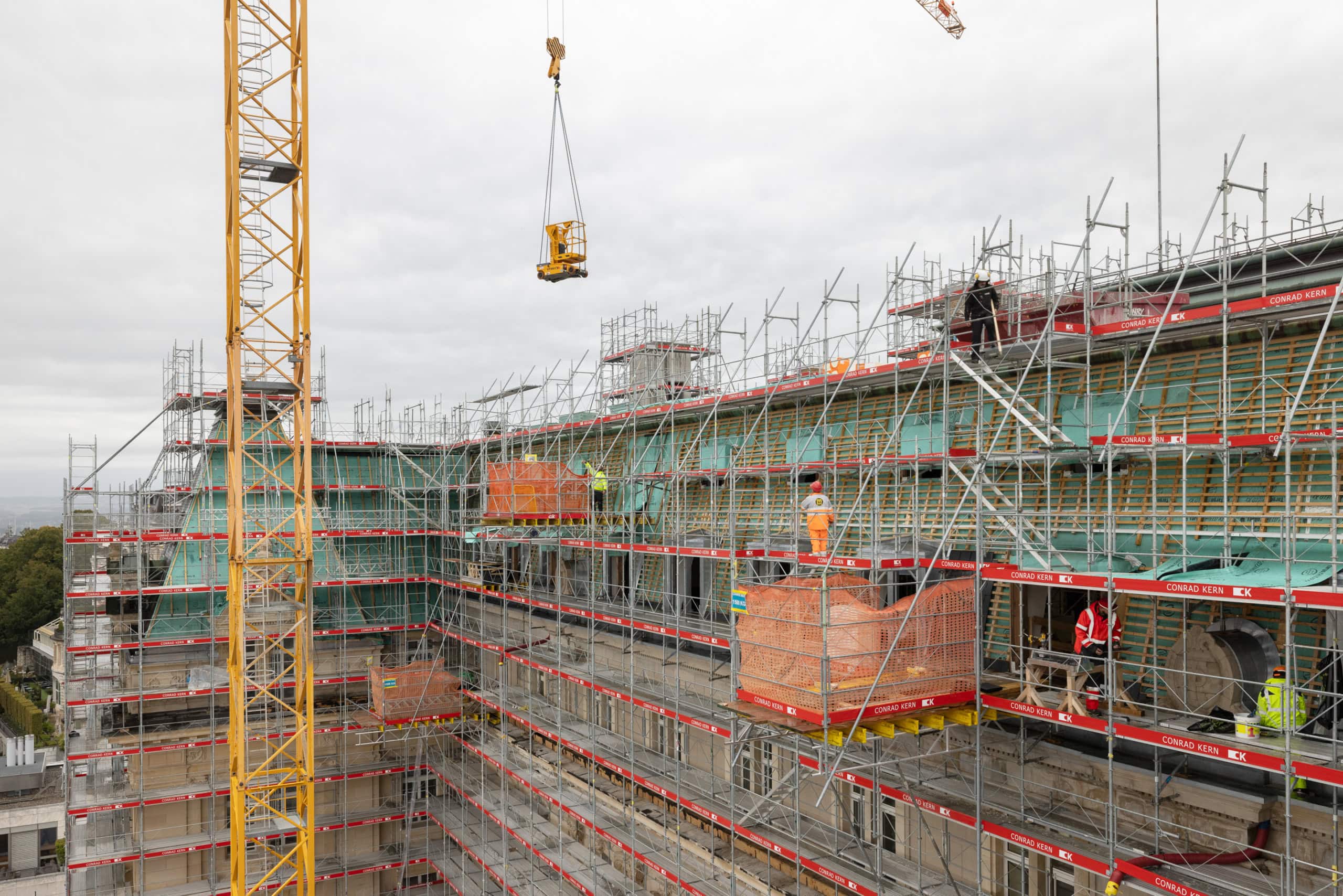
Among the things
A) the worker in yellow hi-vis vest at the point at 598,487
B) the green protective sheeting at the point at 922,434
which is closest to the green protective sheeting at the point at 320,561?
the worker in yellow hi-vis vest at the point at 598,487

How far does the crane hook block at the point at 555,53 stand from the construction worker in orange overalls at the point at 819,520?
60.1 feet

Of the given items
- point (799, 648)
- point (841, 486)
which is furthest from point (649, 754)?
point (799, 648)

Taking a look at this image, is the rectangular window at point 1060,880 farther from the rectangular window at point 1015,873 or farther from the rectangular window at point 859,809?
the rectangular window at point 859,809

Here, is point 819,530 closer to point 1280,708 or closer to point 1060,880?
point 1060,880

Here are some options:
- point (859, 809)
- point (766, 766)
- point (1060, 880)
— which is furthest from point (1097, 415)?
point (766, 766)

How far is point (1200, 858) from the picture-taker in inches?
418

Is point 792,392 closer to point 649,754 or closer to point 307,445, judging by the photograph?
point 649,754

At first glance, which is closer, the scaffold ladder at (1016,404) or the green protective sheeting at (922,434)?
the scaffold ladder at (1016,404)

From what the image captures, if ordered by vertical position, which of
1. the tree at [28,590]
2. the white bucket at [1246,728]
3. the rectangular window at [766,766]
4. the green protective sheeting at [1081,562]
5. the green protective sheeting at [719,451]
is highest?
the green protective sheeting at [719,451]

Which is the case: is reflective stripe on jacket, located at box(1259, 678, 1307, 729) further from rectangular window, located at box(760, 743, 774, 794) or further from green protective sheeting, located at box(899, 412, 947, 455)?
rectangular window, located at box(760, 743, 774, 794)

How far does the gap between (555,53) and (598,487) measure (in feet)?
44.5

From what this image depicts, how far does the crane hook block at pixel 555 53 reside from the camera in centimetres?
2800

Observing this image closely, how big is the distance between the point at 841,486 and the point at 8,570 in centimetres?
7389

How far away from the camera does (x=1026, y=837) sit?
11805mm
